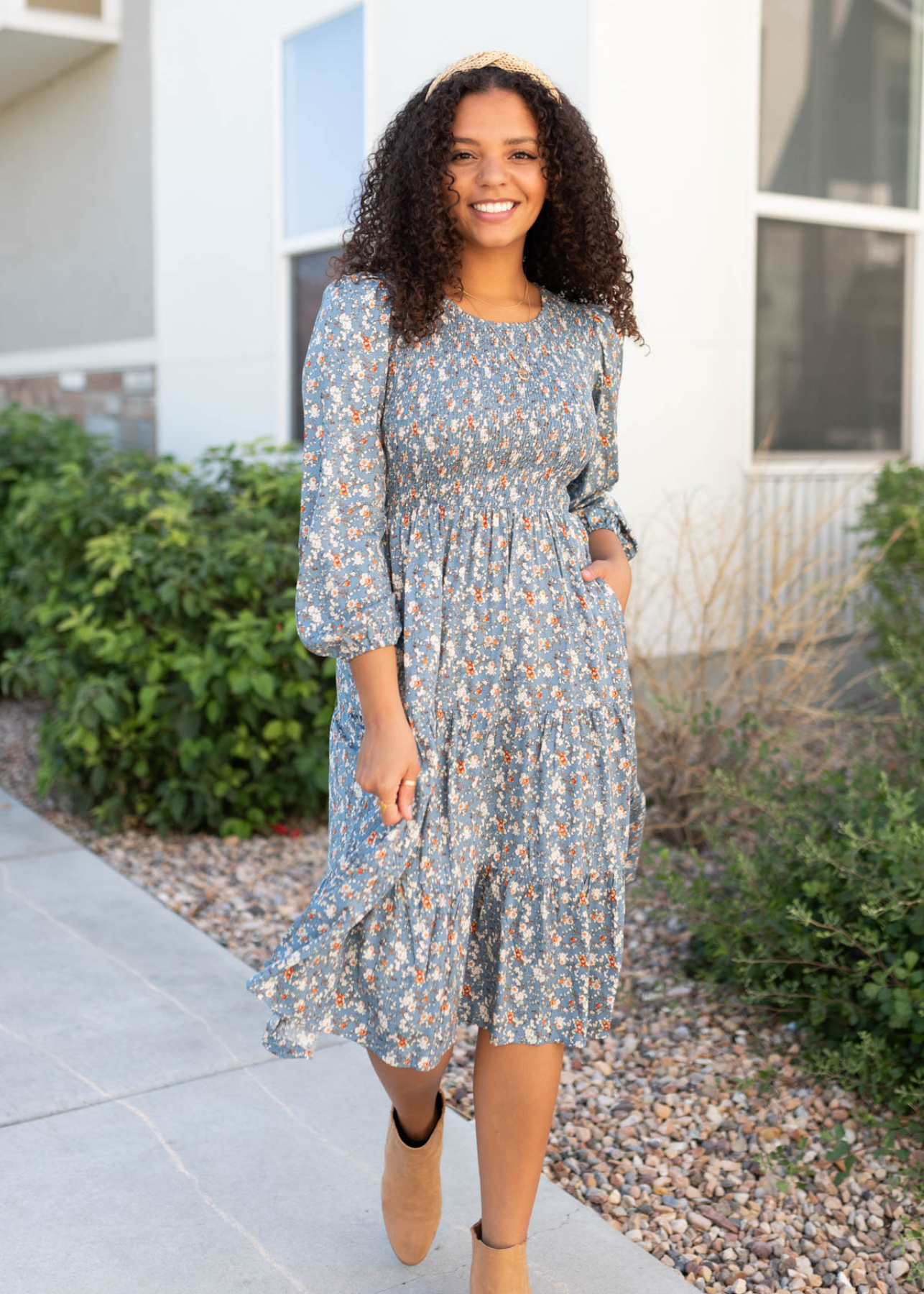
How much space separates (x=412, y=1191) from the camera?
6.96 ft

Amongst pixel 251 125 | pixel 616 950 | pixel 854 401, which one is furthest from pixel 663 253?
pixel 616 950

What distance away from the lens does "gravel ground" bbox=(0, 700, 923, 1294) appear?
2262 millimetres

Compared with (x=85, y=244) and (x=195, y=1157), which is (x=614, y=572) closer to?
(x=195, y=1157)

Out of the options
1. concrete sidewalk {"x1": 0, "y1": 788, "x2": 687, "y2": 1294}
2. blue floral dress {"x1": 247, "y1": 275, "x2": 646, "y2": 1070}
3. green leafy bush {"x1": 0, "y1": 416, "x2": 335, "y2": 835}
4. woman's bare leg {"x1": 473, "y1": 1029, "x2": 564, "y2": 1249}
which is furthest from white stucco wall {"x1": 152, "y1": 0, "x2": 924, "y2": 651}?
woman's bare leg {"x1": 473, "y1": 1029, "x2": 564, "y2": 1249}

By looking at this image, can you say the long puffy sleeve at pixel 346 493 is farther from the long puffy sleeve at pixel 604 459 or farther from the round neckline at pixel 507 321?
the long puffy sleeve at pixel 604 459

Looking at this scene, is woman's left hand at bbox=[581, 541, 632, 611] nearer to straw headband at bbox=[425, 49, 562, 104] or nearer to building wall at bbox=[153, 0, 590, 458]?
straw headband at bbox=[425, 49, 562, 104]

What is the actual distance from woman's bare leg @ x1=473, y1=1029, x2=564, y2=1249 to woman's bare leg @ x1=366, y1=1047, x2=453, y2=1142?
0.10 meters

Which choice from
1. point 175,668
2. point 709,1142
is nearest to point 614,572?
point 709,1142

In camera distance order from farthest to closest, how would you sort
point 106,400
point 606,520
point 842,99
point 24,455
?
point 106,400 → point 24,455 → point 842,99 → point 606,520

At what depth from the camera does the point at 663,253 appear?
4.83 metres

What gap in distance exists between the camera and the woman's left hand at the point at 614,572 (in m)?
2.06

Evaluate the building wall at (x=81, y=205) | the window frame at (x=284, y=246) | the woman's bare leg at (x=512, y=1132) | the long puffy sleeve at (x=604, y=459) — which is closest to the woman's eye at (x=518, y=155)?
the long puffy sleeve at (x=604, y=459)

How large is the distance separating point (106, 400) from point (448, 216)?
653 centimetres

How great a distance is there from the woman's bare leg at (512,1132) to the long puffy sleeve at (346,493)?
0.64 meters
